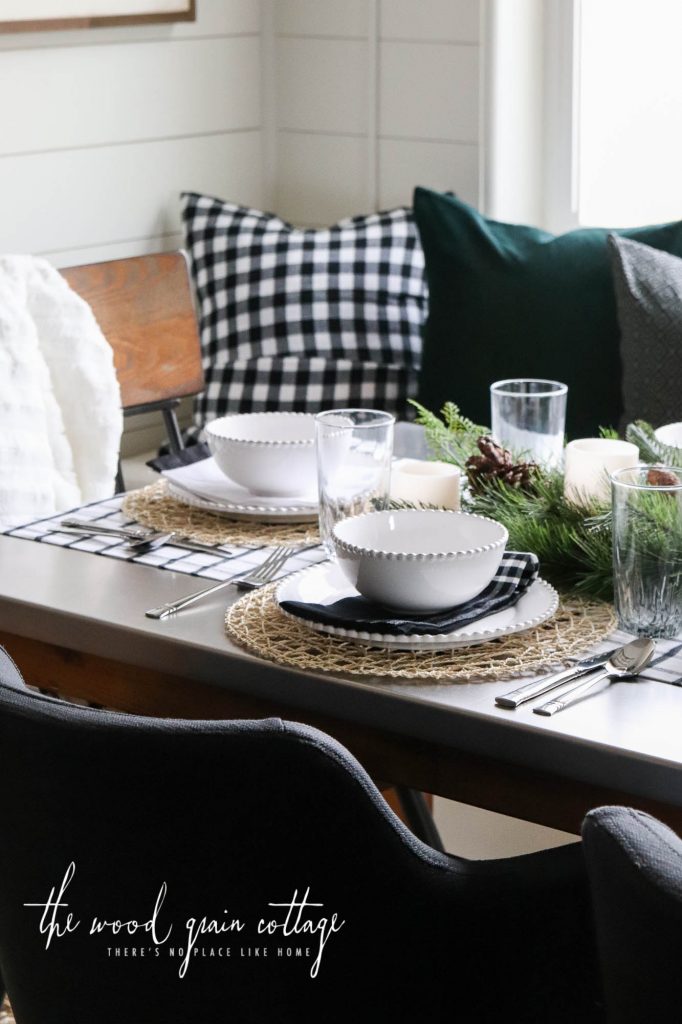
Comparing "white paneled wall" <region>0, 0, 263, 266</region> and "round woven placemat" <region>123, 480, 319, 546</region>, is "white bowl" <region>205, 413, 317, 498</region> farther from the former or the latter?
"white paneled wall" <region>0, 0, 263, 266</region>

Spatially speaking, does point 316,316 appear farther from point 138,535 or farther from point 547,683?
point 547,683

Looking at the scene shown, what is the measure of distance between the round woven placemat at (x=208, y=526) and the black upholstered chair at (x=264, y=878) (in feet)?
1.74

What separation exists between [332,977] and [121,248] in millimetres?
2295

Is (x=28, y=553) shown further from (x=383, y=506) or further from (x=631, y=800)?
(x=631, y=800)

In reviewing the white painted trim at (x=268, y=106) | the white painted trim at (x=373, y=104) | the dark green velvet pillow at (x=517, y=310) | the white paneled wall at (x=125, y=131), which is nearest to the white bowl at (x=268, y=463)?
the dark green velvet pillow at (x=517, y=310)

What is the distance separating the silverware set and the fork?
34 cm

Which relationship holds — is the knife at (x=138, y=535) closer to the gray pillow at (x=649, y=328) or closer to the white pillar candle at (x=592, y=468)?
the white pillar candle at (x=592, y=468)

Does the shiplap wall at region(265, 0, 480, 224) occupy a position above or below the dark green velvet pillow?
above

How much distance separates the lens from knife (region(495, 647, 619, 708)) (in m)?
1.07

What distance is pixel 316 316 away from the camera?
2.88 metres

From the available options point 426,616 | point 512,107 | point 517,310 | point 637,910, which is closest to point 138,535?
point 426,616

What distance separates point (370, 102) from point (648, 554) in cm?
216

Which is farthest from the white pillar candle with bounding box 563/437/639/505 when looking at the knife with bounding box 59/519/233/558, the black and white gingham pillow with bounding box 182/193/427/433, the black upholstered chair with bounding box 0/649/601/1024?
the black and white gingham pillow with bounding box 182/193/427/433

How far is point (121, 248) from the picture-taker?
301 cm
